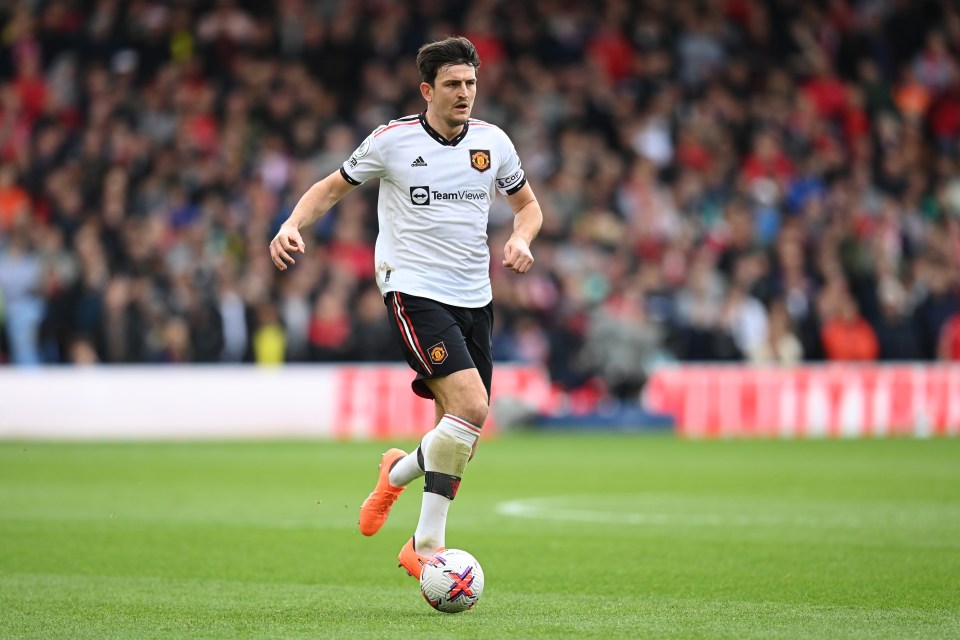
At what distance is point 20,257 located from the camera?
2122cm

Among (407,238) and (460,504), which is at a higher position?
(407,238)

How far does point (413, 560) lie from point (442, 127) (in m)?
2.00

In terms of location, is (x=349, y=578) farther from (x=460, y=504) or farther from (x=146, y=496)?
(x=146, y=496)

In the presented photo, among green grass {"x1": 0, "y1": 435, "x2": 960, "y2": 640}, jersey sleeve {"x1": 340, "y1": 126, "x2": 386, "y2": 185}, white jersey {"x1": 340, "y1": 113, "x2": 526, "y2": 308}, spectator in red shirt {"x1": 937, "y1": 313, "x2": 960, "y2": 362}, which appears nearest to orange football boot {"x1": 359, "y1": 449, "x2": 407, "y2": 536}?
green grass {"x1": 0, "y1": 435, "x2": 960, "y2": 640}

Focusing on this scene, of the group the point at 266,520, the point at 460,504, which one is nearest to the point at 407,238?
the point at 266,520

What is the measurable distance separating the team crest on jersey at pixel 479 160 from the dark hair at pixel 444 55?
38 cm

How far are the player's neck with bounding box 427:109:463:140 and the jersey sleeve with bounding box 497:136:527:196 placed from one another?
0.27 meters

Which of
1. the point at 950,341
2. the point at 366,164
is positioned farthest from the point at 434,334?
the point at 950,341

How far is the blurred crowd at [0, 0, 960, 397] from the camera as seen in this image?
70.8 feet

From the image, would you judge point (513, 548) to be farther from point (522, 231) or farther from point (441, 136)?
point (441, 136)

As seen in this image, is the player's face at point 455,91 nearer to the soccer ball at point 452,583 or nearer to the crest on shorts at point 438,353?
the crest on shorts at point 438,353

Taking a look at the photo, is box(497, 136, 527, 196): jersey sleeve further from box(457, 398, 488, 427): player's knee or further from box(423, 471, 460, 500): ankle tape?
box(423, 471, 460, 500): ankle tape

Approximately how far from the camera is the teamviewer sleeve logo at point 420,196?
7.42 m

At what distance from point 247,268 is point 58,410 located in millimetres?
3186
